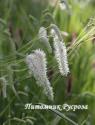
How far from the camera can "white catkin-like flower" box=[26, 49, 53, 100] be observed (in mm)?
1681

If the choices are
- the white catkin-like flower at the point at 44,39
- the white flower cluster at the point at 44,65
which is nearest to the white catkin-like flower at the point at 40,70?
the white flower cluster at the point at 44,65

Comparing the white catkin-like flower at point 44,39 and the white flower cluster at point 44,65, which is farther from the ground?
the white catkin-like flower at point 44,39

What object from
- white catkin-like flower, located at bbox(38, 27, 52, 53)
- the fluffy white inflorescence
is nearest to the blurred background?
white catkin-like flower, located at bbox(38, 27, 52, 53)

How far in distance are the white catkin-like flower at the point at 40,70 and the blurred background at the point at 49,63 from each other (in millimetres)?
248

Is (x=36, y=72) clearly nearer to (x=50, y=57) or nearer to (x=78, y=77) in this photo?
(x=50, y=57)

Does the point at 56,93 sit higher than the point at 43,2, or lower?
lower

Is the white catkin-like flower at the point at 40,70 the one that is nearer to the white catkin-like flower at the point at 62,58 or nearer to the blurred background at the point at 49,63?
the white catkin-like flower at the point at 62,58

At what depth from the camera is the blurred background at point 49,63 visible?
215cm

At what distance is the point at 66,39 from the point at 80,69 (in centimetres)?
33

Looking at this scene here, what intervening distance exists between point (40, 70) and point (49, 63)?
64 cm

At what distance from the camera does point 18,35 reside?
3.05m

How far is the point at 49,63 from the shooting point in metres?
2.33

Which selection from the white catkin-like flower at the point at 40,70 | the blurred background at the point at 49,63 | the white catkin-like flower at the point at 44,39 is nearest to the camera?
the white catkin-like flower at the point at 40,70

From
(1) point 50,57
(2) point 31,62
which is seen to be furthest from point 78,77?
(2) point 31,62
